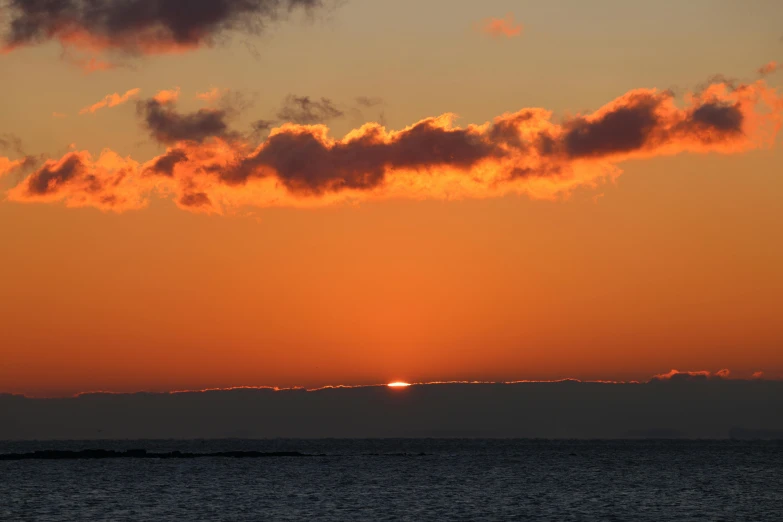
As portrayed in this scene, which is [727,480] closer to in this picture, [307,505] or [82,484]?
[307,505]

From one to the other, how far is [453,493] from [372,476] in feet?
160

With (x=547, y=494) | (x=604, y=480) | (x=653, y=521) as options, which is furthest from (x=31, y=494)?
(x=604, y=480)

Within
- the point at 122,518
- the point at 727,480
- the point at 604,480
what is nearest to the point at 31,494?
the point at 122,518

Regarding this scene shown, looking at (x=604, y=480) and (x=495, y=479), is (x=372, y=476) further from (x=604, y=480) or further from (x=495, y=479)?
(x=604, y=480)

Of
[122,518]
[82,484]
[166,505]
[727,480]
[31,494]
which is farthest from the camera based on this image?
[727,480]

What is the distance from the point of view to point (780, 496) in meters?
138

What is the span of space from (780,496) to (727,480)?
1553 inches

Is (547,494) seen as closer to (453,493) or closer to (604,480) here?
(453,493)

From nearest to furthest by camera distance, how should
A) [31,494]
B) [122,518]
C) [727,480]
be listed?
[122,518] < [31,494] < [727,480]

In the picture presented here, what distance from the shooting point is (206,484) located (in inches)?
6289

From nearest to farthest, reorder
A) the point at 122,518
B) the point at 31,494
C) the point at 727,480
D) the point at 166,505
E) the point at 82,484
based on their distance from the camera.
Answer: the point at 122,518, the point at 166,505, the point at 31,494, the point at 82,484, the point at 727,480

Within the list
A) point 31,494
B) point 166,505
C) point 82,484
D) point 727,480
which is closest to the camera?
point 166,505

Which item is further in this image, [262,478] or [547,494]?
[262,478]

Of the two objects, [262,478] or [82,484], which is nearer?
[82,484]
